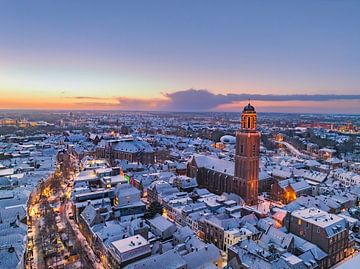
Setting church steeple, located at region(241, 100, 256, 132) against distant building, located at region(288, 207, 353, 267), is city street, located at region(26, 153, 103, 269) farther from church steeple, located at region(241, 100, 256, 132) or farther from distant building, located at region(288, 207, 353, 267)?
church steeple, located at region(241, 100, 256, 132)

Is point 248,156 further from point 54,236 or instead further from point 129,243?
point 54,236

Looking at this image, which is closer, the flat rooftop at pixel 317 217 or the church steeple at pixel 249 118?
the flat rooftop at pixel 317 217

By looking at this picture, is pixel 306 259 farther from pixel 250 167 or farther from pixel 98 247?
pixel 98 247

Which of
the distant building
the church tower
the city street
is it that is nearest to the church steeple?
the church tower

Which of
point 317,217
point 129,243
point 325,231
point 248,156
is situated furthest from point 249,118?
point 129,243

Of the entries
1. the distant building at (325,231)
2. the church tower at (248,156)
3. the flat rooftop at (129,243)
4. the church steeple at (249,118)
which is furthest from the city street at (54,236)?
the church steeple at (249,118)

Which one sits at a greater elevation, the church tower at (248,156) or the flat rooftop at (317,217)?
the church tower at (248,156)

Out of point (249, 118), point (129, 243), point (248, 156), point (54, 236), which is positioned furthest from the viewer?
point (249, 118)

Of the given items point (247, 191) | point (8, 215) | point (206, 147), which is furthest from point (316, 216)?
point (206, 147)

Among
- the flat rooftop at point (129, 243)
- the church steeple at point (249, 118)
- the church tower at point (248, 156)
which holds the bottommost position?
the flat rooftop at point (129, 243)

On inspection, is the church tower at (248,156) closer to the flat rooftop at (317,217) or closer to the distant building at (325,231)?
the flat rooftop at (317,217)
